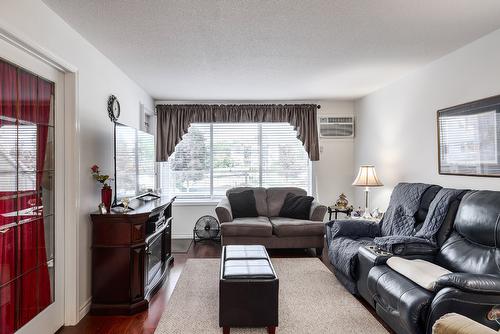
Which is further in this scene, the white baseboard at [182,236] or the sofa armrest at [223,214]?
the white baseboard at [182,236]

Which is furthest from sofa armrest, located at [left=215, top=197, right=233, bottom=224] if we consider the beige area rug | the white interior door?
the white interior door

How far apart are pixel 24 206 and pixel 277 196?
12.7 feet

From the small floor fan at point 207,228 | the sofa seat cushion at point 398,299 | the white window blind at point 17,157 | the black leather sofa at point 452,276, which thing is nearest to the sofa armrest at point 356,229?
the black leather sofa at point 452,276

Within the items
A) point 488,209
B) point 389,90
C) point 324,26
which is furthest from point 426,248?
point 389,90

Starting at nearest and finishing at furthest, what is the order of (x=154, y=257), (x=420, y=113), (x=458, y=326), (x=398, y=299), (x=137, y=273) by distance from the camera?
1. (x=458, y=326)
2. (x=398, y=299)
3. (x=137, y=273)
4. (x=154, y=257)
5. (x=420, y=113)

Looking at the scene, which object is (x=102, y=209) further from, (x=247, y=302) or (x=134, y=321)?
(x=247, y=302)

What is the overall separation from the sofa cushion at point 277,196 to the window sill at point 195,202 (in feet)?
3.41

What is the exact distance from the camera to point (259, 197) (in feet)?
18.3

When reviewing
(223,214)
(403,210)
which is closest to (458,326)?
(403,210)

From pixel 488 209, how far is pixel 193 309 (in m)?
2.62

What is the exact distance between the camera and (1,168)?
204 centimetres

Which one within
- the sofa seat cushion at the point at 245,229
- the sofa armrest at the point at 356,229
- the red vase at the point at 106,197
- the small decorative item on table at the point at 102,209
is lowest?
the sofa seat cushion at the point at 245,229

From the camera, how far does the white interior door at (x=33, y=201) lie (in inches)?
82.2

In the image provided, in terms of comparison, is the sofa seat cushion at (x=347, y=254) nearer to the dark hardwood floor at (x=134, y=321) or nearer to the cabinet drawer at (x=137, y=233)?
the dark hardwood floor at (x=134, y=321)
